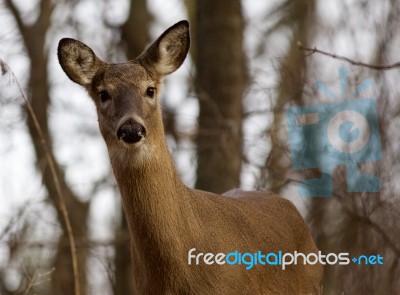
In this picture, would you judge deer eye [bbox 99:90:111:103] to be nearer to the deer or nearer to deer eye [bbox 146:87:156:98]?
the deer

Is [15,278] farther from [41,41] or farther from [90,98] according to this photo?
[90,98]

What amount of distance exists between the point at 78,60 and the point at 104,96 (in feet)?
1.78

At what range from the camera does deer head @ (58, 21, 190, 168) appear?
5.85 metres

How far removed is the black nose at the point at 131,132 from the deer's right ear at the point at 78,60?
1.08 meters

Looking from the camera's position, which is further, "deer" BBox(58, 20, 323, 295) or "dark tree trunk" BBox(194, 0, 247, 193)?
"dark tree trunk" BBox(194, 0, 247, 193)

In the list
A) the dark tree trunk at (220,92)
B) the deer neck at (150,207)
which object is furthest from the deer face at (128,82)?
the dark tree trunk at (220,92)

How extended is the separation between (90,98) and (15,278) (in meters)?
6.01

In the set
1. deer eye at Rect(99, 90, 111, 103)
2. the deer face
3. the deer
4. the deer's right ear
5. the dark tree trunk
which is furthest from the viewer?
the dark tree trunk

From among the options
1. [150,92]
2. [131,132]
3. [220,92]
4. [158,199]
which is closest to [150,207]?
[158,199]

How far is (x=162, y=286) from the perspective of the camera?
596 centimetres

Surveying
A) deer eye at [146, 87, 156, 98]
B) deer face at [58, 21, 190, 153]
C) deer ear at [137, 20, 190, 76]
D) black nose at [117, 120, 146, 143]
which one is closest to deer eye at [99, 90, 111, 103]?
deer face at [58, 21, 190, 153]

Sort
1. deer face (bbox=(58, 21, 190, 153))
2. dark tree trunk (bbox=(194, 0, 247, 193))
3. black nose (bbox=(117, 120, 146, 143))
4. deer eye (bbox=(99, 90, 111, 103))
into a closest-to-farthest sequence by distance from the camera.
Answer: black nose (bbox=(117, 120, 146, 143)) < deer face (bbox=(58, 21, 190, 153)) < deer eye (bbox=(99, 90, 111, 103)) < dark tree trunk (bbox=(194, 0, 247, 193))

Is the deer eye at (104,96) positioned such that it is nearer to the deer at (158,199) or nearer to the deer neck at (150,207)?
the deer at (158,199)

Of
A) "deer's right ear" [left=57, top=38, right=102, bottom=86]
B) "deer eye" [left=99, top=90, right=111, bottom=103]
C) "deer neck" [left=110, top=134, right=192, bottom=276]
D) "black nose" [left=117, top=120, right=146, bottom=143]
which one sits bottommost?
"deer neck" [left=110, top=134, right=192, bottom=276]
